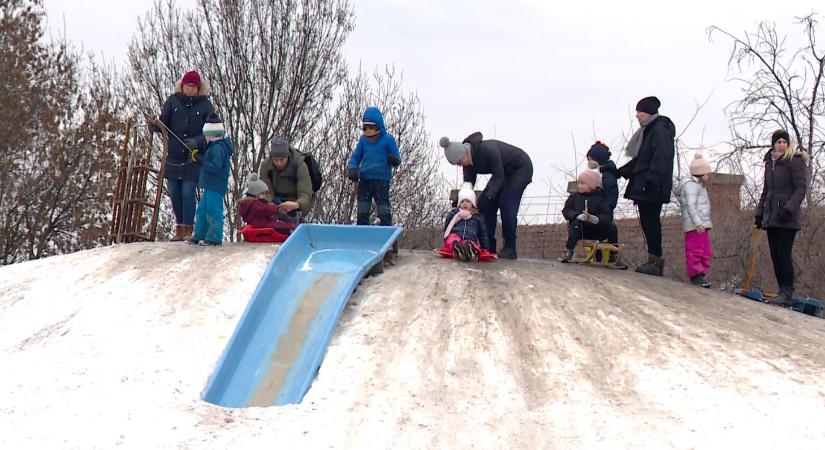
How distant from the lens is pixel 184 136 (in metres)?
9.58

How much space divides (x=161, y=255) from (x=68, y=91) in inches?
519

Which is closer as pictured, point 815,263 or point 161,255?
point 161,255

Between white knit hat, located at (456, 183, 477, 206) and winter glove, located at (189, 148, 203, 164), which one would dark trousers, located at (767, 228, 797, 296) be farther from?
winter glove, located at (189, 148, 203, 164)

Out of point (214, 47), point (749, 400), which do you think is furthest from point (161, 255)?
point (214, 47)

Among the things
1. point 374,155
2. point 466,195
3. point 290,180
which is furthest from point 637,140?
point 290,180

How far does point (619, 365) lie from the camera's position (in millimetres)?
6348

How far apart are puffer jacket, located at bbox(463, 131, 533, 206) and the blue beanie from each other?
2.21 ft

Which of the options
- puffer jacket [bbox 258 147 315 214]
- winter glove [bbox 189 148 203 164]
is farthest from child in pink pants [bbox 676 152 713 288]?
winter glove [bbox 189 148 203 164]

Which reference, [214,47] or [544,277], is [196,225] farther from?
[214,47]

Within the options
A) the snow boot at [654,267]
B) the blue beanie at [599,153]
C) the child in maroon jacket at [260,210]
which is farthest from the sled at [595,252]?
the child in maroon jacket at [260,210]

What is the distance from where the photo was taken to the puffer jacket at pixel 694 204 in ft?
29.6

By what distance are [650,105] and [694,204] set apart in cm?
111

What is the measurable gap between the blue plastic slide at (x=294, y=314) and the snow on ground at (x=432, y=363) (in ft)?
0.47

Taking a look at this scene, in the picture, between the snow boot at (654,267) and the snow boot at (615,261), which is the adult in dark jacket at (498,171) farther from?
the snow boot at (654,267)
